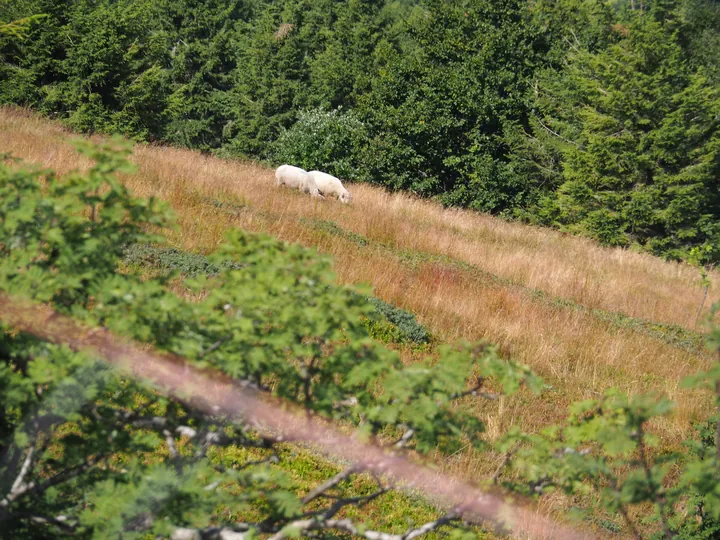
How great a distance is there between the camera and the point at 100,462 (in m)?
2.66

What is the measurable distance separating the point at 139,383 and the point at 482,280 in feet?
26.8

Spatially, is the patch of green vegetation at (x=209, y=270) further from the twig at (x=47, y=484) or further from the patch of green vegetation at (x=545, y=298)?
the twig at (x=47, y=484)

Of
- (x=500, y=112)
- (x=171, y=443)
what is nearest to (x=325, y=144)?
(x=500, y=112)

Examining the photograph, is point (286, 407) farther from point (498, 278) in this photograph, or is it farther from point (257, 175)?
point (257, 175)

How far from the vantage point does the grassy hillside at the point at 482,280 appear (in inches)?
301

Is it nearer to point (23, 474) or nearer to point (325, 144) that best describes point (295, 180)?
point (325, 144)

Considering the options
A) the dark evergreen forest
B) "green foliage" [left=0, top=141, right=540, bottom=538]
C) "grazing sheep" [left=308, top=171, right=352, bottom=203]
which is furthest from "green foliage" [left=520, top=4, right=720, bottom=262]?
"green foliage" [left=0, top=141, right=540, bottom=538]

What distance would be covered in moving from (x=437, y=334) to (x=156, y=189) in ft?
14.9

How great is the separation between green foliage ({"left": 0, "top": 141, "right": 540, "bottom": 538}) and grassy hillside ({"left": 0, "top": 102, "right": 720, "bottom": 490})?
3098 mm

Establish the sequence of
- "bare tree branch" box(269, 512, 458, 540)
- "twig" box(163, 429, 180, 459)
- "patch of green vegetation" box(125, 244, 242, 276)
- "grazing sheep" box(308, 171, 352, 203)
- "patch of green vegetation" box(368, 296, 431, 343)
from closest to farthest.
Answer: "bare tree branch" box(269, 512, 458, 540) → "twig" box(163, 429, 180, 459) → "patch of green vegetation" box(125, 244, 242, 276) → "patch of green vegetation" box(368, 296, 431, 343) → "grazing sheep" box(308, 171, 352, 203)

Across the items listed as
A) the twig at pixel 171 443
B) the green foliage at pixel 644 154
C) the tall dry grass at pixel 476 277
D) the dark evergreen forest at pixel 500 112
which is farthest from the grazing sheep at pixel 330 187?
the twig at pixel 171 443

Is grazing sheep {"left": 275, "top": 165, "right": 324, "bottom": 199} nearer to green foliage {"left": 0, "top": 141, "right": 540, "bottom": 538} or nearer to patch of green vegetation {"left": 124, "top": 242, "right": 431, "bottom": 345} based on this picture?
patch of green vegetation {"left": 124, "top": 242, "right": 431, "bottom": 345}

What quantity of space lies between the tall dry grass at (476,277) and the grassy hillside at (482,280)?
2 cm

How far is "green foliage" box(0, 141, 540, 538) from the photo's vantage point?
2.28 m
